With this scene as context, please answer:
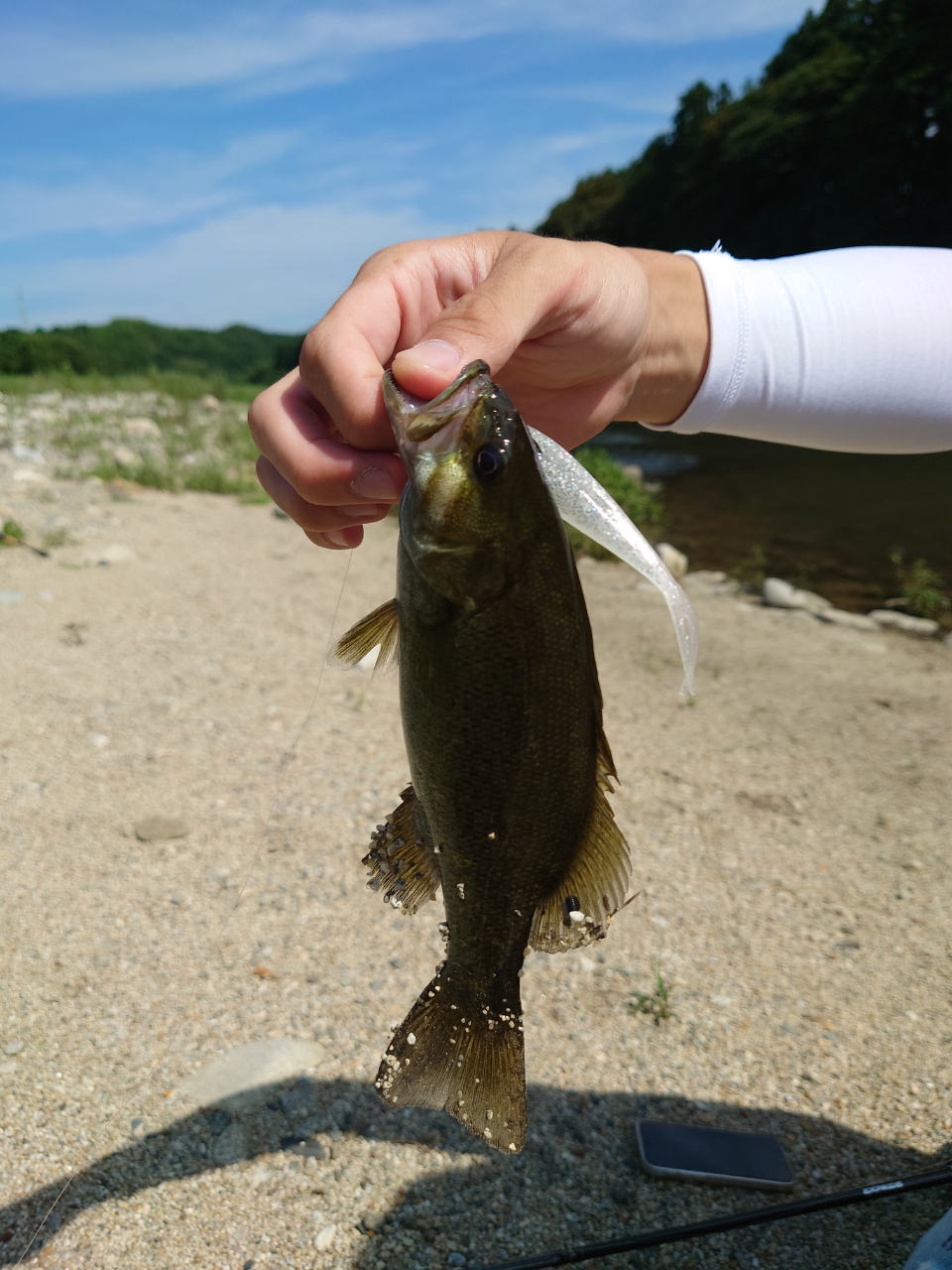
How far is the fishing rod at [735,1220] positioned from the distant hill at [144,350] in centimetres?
1669

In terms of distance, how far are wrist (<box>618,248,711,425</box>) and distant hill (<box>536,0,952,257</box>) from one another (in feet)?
127

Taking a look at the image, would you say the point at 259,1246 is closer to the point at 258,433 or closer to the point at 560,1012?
the point at 560,1012

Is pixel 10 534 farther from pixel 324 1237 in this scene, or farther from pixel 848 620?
pixel 848 620

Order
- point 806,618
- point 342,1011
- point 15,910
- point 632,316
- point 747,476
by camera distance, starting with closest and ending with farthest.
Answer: point 632,316, point 342,1011, point 15,910, point 806,618, point 747,476

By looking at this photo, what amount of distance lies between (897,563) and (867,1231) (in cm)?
951

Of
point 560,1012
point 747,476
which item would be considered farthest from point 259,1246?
point 747,476

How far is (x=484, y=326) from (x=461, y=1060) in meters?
1.67

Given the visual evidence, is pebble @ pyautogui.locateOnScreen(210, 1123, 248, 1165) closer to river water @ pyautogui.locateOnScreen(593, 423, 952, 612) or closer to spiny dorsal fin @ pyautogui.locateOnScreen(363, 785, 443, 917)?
spiny dorsal fin @ pyautogui.locateOnScreen(363, 785, 443, 917)

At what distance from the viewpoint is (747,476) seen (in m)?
18.6

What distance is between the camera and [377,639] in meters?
1.95

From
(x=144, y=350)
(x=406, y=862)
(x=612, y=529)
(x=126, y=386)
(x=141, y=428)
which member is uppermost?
(x=144, y=350)

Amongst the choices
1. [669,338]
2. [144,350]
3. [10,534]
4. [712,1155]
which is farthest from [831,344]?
[144,350]

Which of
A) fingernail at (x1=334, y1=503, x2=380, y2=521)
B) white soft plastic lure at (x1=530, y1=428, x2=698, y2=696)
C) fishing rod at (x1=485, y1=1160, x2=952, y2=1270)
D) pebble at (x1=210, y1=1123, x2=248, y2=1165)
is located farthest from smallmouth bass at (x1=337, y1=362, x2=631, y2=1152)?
pebble at (x1=210, y1=1123, x2=248, y2=1165)

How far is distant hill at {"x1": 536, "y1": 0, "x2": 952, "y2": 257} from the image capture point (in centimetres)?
3669
